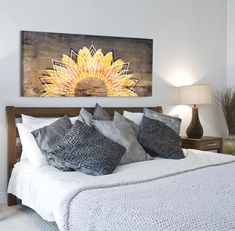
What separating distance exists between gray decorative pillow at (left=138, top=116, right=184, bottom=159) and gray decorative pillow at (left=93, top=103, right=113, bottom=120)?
0.39 meters

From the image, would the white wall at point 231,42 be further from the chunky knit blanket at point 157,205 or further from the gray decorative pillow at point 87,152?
the chunky knit blanket at point 157,205

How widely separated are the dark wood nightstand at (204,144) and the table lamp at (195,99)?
13 centimetres

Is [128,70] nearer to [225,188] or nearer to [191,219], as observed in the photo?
[225,188]

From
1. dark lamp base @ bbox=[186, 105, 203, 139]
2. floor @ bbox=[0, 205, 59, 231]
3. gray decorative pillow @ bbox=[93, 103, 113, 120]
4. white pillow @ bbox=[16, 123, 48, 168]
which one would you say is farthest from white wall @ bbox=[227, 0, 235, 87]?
floor @ bbox=[0, 205, 59, 231]

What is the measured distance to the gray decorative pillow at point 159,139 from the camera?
3.40m

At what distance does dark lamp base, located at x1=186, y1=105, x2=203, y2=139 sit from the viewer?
440 centimetres

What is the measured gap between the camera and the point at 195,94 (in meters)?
4.29

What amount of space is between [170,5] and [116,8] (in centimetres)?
83

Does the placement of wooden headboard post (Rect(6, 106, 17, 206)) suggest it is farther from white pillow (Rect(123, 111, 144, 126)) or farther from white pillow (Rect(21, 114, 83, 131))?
white pillow (Rect(123, 111, 144, 126))

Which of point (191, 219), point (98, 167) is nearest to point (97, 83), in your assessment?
point (98, 167)

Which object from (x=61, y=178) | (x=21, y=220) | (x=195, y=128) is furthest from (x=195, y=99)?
(x=21, y=220)

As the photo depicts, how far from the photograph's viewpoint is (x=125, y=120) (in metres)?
3.57

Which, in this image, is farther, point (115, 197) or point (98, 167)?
point (98, 167)

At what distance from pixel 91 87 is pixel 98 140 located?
1128 mm
